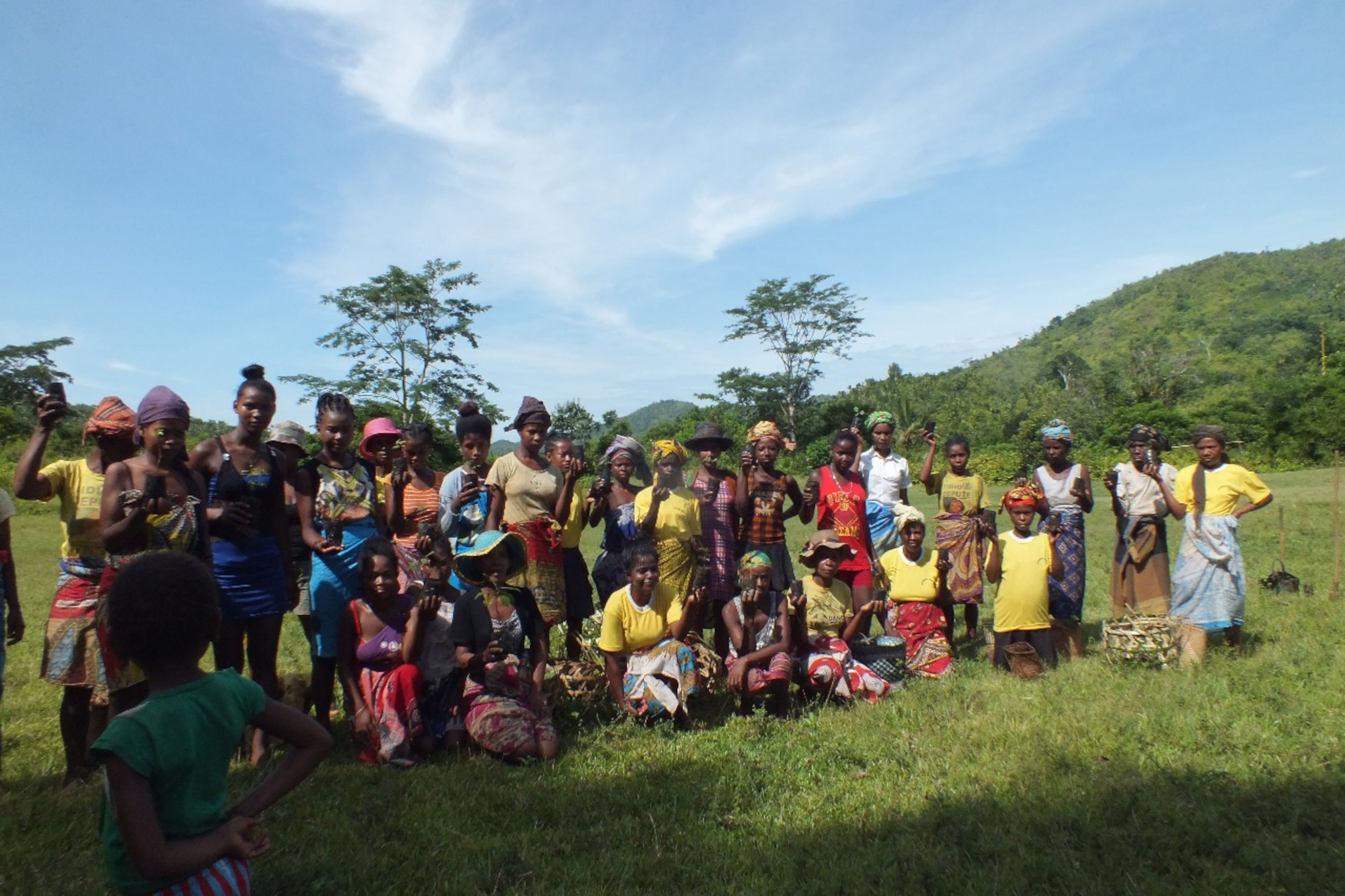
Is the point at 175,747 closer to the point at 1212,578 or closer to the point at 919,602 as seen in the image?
the point at 919,602

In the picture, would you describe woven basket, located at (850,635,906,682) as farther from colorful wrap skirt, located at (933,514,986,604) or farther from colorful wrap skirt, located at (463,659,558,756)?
colorful wrap skirt, located at (463,659,558,756)

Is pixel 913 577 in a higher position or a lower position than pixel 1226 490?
lower

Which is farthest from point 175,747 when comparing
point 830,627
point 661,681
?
point 830,627

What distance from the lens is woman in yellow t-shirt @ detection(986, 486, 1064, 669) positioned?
644 centimetres

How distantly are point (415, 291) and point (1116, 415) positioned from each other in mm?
31614

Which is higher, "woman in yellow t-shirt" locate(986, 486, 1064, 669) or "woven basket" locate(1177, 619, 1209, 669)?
"woman in yellow t-shirt" locate(986, 486, 1064, 669)

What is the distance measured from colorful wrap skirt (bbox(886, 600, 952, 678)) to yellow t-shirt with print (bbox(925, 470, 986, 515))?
41.8 inches

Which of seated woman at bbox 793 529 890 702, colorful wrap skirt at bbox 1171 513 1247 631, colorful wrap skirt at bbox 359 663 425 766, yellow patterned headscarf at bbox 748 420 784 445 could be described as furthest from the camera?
yellow patterned headscarf at bbox 748 420 784 445

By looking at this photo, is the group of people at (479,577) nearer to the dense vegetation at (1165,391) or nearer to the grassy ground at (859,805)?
the grassy ground at (859,805)

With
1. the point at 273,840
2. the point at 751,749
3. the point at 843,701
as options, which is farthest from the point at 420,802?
the point at 843,701

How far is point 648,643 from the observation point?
5.60 metres

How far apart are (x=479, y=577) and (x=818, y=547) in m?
2.43

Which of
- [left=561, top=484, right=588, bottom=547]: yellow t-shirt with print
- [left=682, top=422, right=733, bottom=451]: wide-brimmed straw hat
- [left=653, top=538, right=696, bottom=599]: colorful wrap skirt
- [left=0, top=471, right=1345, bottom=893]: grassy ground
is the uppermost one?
[left=682, top=422, right=733, bottom=451]: wide-brimmed straw hat

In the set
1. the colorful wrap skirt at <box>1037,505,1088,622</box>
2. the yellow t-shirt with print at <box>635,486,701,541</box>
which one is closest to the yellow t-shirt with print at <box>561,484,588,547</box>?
the yellow t-shirt with print at <box>635,486,701,541</box>
